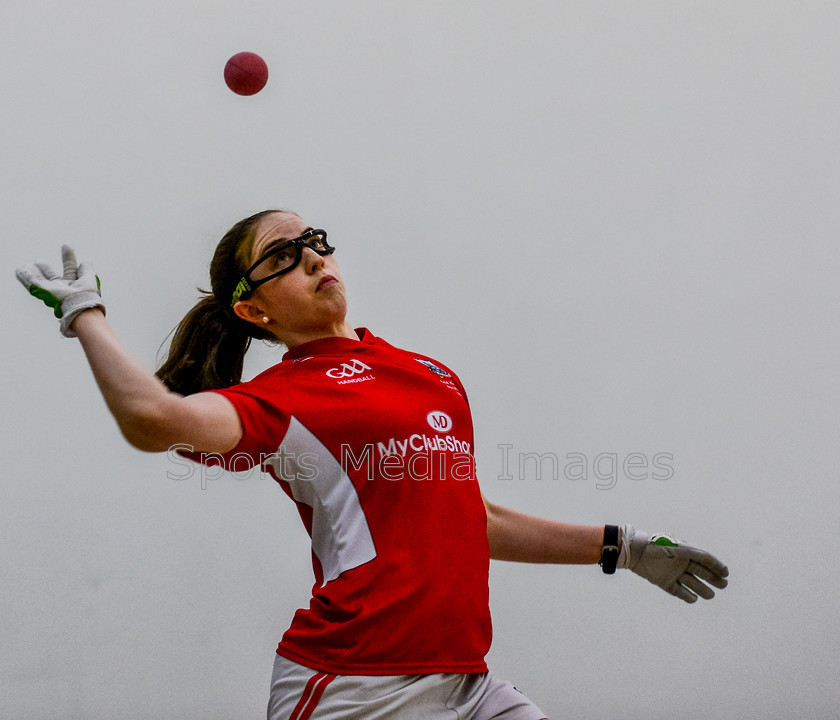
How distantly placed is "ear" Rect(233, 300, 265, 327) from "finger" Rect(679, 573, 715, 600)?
2.42ft

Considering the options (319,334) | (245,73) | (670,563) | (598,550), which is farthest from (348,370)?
(245,73)

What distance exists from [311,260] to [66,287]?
0.41m

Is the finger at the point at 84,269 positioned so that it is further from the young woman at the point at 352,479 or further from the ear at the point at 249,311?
the ear at the point at 249,311

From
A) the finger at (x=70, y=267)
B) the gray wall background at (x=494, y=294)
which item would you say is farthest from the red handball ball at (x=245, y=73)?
the finger at (x=70, y=267)

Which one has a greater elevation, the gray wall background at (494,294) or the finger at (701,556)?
the gray wall background at (494,294)

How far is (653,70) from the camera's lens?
8.52 feet

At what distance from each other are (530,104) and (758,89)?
0.64 meters

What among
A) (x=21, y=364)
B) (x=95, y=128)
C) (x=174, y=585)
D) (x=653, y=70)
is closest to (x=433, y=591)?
(x=174, y=585)

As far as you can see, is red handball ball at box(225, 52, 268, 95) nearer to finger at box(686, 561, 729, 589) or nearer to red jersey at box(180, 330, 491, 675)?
red jersey at box(180, 330, 491, 675)

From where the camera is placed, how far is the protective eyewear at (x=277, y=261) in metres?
1.33

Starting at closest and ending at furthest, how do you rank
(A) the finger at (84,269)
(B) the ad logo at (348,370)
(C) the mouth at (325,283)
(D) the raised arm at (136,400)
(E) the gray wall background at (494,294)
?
(D) the raised arm at (136,400) < (A) the finger at (84,269) < (B) the ad logo at (348,370) < (C) the mouth at (325,283) < (E) the gray wall background at (494,294)

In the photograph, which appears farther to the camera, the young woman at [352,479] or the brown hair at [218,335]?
the brown hair at [218,335]

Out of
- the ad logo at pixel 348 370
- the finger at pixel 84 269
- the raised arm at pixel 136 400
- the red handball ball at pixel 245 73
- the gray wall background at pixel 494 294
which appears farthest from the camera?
the gray wall background at pixel 494 294

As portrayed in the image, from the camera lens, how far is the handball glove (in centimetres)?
97
